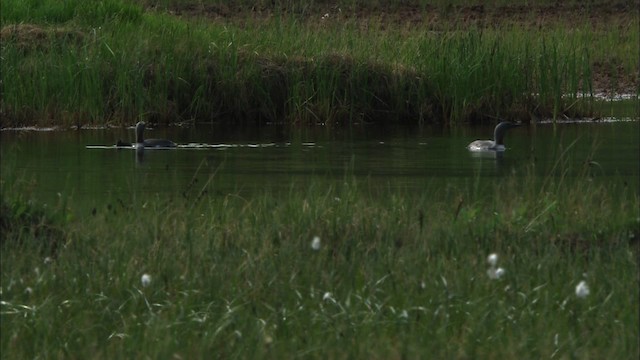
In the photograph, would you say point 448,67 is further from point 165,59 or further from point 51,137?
point 51,137

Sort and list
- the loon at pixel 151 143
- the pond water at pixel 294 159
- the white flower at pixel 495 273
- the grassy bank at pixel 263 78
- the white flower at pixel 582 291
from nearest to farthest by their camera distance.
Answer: the white flower at pixel 582 291
the white flower at pixel 495 273
the pond water at pixel 294 159
the loon at pixel 151 143
the grassy bank at pixel 263 78

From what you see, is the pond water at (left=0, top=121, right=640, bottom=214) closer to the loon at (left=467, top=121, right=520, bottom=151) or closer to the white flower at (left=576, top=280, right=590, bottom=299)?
the loon at (left=467, top=121, right=520, bottom=151)

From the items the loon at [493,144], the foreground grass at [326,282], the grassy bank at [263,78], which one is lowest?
the foreground grass at [326,282]

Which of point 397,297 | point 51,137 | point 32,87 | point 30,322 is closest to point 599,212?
point 397,297

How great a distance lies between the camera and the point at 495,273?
7887 millimetres

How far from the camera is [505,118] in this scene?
2153 cm

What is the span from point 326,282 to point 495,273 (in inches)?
33.8

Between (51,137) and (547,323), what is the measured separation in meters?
12.7

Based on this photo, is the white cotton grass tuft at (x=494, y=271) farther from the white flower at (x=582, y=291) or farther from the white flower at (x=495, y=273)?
the white flower at (x=582, y=291)

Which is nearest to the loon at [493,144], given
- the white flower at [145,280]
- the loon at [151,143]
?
the loon at [151,143]

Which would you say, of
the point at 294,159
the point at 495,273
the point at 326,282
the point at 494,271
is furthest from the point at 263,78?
the point at 495,273

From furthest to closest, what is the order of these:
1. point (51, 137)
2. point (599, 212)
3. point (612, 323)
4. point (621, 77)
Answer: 1. point (621, 77)
2. point (51, 137)
3. point (599, 212)
4. point (612, 323)

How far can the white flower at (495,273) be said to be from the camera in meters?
7.78

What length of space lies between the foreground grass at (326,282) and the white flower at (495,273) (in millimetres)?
72
